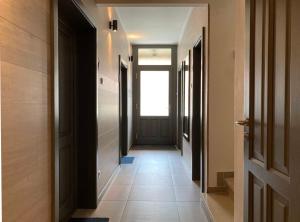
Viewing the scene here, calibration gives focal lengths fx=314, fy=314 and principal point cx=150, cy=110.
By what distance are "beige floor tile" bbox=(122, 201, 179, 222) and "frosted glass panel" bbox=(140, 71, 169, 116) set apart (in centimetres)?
531

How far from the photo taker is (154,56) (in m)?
8.88

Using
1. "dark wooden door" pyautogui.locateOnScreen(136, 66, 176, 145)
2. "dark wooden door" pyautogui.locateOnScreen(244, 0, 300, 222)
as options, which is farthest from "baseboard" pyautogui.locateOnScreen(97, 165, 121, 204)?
"dark wooden door" pyautogui.locateOnScreen(136, 66, 176, 145)

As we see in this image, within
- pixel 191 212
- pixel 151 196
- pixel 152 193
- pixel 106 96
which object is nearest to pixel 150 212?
pixel 191 212

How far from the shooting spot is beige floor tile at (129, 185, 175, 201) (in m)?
3.96

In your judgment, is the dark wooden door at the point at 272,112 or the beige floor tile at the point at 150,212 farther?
the beige floor tile at the point at 150,212

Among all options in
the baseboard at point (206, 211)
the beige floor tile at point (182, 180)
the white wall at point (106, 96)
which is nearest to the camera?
the baseboard at point (206, 211)

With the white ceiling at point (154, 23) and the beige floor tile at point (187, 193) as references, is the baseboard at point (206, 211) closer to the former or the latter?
the beige floor tile at point (187, 193)

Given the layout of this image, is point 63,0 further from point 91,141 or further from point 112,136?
point 112,136

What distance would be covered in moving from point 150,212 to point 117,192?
35.5 inches

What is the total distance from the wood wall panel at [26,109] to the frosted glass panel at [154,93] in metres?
6.95

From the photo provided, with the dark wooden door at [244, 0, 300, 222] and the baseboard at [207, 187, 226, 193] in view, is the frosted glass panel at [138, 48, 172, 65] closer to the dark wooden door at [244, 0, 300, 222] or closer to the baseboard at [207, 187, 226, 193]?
the baseboard at [207, 187, 226, 193]

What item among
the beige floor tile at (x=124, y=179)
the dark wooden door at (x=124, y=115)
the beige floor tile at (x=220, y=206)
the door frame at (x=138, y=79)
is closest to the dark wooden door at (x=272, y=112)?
the beige floor tile at (x=220, y=206)

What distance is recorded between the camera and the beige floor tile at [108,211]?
3331 mm

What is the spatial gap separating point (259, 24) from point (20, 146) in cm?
135
